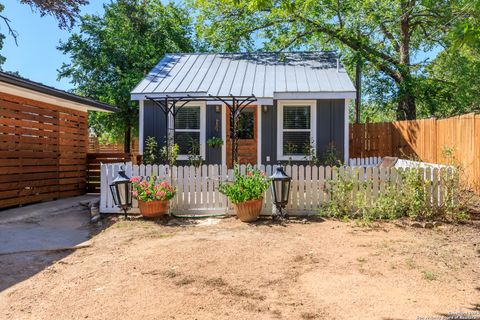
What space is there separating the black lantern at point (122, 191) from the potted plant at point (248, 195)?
1738 mm

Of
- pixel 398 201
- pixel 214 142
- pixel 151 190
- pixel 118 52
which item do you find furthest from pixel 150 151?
pixel 118 52

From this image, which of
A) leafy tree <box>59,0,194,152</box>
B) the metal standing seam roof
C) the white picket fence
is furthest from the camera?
leafy tree <box>59,0,194,152</box>

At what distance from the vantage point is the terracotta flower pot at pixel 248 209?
6355 mm

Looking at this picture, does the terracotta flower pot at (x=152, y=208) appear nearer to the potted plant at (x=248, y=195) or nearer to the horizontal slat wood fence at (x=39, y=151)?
the potted plant at (x=248, y=195)

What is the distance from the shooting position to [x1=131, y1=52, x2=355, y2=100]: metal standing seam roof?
32.2ft

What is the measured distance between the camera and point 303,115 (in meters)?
10.2

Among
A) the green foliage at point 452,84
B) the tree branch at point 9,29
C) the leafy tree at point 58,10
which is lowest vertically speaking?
the green foliage at point 452,84

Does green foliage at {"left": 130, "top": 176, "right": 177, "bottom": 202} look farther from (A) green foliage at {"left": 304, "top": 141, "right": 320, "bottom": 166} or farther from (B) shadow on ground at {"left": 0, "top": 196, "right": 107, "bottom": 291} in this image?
(A) green foliage at {"left": 304, "top": 141, "right": 320, "bottom": 166}

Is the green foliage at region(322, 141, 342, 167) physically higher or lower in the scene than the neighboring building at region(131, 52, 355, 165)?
lower

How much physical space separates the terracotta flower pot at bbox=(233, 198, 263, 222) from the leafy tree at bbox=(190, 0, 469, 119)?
10.8 meters

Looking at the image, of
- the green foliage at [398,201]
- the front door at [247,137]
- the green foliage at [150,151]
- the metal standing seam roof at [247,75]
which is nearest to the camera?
the green foliage at [398,201]

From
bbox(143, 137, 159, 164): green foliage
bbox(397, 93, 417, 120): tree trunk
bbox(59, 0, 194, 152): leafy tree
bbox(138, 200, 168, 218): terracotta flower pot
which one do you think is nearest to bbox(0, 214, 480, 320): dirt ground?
bbox(138, 200, 168, 218): terracotta flower pot

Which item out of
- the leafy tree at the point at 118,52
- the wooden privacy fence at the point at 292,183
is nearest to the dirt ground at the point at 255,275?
the wooden privacy fence at the point at 292,183

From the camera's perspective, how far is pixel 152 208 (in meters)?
6.67
